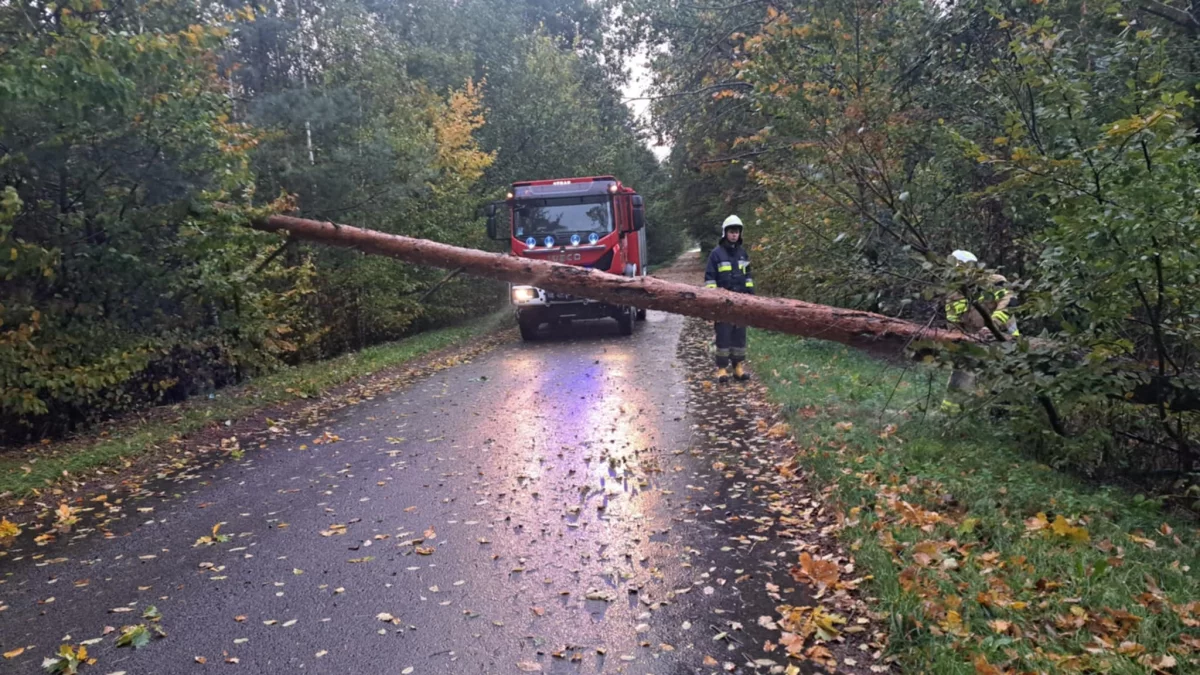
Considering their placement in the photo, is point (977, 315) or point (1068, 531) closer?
point (1068, 531)

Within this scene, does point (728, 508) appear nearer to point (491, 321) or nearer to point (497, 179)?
point (491, 321)

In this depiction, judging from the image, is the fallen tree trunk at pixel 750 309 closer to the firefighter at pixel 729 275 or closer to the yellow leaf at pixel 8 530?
the firefighter at pixel 729 275

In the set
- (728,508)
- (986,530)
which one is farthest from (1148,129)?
(728,508)

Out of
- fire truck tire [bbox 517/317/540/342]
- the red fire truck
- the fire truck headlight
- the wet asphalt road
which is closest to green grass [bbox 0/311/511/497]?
the wet asphalt road

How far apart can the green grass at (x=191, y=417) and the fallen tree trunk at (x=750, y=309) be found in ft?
11.0

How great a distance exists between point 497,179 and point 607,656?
23685 millimetres

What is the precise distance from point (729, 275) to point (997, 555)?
6268 mm

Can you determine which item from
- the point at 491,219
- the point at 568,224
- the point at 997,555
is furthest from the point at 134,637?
the point at 568,224

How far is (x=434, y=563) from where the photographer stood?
4.62m

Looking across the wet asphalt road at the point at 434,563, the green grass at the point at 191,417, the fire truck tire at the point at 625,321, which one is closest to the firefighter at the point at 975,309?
the wet asphalt road at the point at 434,563

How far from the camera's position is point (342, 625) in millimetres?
3869

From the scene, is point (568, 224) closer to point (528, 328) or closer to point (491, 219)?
point (491, 219)

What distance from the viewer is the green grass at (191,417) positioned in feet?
23.2

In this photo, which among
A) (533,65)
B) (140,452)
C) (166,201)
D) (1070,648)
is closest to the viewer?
(1070,648)
